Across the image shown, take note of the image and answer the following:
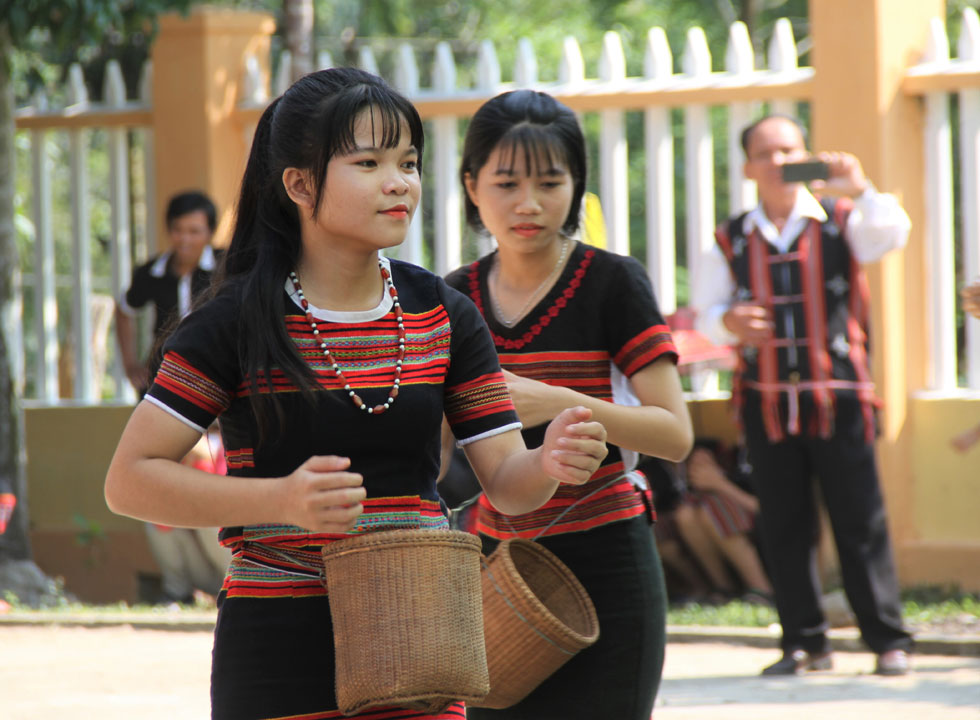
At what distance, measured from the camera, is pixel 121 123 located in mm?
8758

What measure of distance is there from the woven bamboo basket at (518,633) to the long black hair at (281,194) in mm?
803

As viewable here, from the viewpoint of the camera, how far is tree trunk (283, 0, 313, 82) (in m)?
9.16

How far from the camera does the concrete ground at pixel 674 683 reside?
516 cm

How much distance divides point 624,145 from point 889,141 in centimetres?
141

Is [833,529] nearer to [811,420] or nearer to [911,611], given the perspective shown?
[811,420]

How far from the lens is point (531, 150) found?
3109mm

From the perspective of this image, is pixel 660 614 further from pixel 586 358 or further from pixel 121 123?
pixel 121 123

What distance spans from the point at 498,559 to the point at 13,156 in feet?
18.9

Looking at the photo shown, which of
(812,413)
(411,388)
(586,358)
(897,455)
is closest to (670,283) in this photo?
(897,455)

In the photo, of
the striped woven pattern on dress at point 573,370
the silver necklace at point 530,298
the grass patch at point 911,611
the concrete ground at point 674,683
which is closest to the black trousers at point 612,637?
the striped woven pattern on dress at point 573,370

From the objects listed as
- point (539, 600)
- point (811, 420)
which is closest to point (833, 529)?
point (811, 420)

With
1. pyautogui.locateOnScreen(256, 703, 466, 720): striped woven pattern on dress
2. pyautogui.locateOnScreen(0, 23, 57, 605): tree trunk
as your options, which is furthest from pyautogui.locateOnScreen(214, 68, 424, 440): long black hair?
pyautogui.locateOnScreen(0, 23, 57, 605): tree trunk

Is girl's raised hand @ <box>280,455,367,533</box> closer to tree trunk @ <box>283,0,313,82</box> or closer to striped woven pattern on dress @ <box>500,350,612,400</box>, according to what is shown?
striped woven pattern on dress @ <box>500,350,612,400</box>

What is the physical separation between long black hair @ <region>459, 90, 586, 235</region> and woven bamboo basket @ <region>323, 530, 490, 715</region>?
1.22 m
